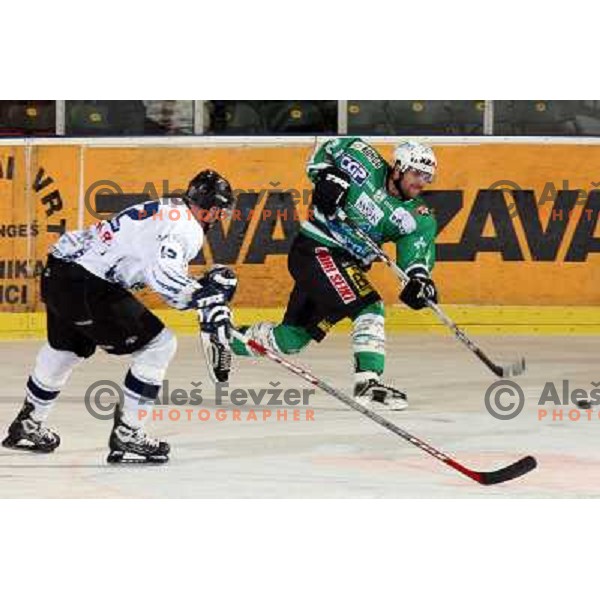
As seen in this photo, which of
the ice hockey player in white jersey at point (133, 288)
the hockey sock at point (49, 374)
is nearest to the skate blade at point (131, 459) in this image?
the ice hockey player in white jersey at point (133, 288)

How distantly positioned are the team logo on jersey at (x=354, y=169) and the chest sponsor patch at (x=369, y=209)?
7 cm

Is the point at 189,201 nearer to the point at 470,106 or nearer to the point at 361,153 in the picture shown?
the point at 361,153

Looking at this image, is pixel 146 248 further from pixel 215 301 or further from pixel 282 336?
pixel 282 336

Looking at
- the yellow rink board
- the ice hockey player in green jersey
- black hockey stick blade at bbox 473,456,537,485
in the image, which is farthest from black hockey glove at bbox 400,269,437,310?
the yellow rink board

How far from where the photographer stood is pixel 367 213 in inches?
343

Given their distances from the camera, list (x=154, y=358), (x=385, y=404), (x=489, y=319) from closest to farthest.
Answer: (x=154, y=358) → (x=385, y=404) → (x=489, y=319)

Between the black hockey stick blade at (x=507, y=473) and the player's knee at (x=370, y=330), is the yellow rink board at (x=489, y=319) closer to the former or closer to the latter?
the player's knee at (x=370, y=330)

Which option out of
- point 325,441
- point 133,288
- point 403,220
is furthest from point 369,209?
point 133,288

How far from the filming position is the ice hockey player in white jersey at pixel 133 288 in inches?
253

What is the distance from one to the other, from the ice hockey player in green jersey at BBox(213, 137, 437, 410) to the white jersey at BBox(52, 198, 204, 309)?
1.85 metres

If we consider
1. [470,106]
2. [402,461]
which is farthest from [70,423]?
[470,106]

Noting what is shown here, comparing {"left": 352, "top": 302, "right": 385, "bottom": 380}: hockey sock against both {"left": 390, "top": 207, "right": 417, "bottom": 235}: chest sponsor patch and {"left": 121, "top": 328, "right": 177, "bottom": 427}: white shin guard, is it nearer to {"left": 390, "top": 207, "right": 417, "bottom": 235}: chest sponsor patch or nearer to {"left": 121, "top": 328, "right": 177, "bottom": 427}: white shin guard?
{"left": 390, "top": 207, "right": 417, "bottom": 235}: chest sponsor patch

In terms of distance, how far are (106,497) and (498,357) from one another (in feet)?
14.2

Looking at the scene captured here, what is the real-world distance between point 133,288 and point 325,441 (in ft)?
3.89
